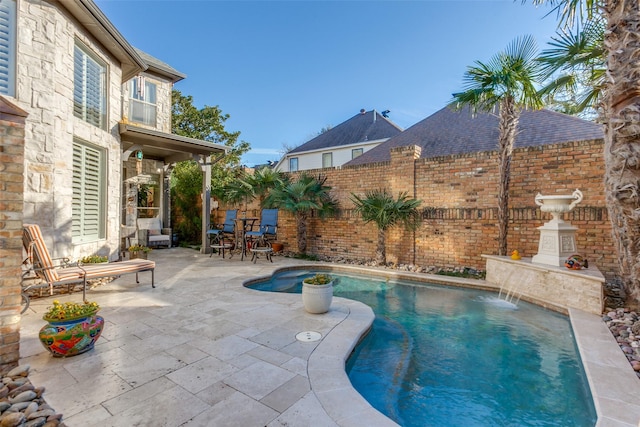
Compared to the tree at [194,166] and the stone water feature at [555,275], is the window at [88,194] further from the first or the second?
the stone water feature at [555,275]

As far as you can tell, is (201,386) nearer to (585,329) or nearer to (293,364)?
(293,364)

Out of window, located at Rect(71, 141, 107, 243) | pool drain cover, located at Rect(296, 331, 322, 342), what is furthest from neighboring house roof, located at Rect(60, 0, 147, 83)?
pool drain cover, located at Rect(296, 331, 322, 342)

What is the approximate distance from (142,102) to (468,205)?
437 inches

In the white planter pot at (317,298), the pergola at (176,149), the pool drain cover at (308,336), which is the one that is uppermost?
the pergola at (176,149)

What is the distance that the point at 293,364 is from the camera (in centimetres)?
260

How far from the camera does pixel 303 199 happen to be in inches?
340

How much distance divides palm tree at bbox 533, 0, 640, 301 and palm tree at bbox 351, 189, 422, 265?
3.64 meters

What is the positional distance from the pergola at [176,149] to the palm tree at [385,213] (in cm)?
517

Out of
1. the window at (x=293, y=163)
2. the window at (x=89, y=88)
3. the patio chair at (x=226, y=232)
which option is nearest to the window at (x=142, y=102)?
→ the window at (x=89, y=88)

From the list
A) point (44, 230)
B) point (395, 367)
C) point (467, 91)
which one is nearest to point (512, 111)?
point (467, 91)

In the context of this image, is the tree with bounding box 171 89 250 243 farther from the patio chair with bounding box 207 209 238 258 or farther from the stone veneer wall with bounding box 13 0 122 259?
the stone veneer wall with bounding box 13 0 122 259

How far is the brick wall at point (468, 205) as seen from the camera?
5.44 m

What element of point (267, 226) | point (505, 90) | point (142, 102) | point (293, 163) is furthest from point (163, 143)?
point (293, 163)

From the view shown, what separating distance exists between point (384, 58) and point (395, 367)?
→ 10.6 m
